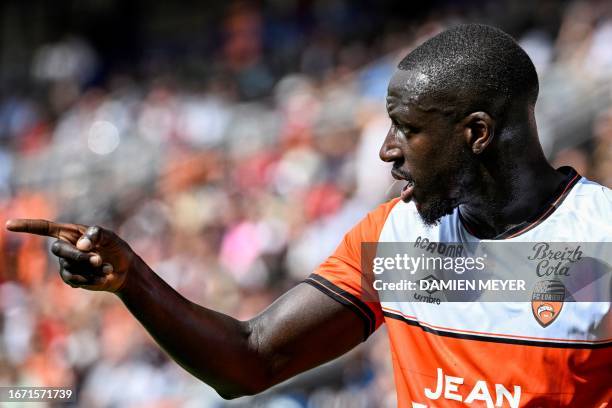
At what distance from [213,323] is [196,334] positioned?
0.08 meters

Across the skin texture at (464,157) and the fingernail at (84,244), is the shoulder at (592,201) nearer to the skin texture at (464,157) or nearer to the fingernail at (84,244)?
the skin texture at (464,157)

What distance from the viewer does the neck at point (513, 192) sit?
9.45 ft

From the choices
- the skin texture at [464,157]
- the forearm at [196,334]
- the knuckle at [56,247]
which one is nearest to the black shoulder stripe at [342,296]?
the forearm at [196,334]

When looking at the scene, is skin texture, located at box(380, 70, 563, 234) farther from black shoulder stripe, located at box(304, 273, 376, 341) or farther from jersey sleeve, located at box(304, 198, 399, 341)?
black shoulder stripe, located at box(304, 273, 376, 341)

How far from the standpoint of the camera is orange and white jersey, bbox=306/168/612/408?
8.68ft

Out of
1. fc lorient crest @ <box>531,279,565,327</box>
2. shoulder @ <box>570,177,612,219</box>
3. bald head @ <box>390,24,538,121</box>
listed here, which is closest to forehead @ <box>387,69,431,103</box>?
bald head @ <box>390,24,538,121</box>

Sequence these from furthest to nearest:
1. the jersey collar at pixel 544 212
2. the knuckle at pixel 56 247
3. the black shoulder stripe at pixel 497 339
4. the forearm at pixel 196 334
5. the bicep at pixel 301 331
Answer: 1. the bicep at pixel 301 331
2. the jersey collar at pixel 544 212
3. the forearm at pixel 196 334
4. the black shoulder stripe at pixel 497 339
5. the knuckle at pixel 56 247

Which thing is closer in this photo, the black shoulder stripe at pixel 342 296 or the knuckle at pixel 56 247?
the knuckle at pixel 56 247

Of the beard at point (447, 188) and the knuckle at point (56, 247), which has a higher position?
the beard at point (447, 188)

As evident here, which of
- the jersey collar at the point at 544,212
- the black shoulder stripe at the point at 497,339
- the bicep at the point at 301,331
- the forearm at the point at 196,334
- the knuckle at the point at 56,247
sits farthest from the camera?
the bicep at the point at 301,331

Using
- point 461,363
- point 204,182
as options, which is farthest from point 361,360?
point 204,182

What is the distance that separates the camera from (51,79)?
642 inches

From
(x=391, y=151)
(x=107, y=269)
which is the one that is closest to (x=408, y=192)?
(x=391, y=151)

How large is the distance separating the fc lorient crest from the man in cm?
2
